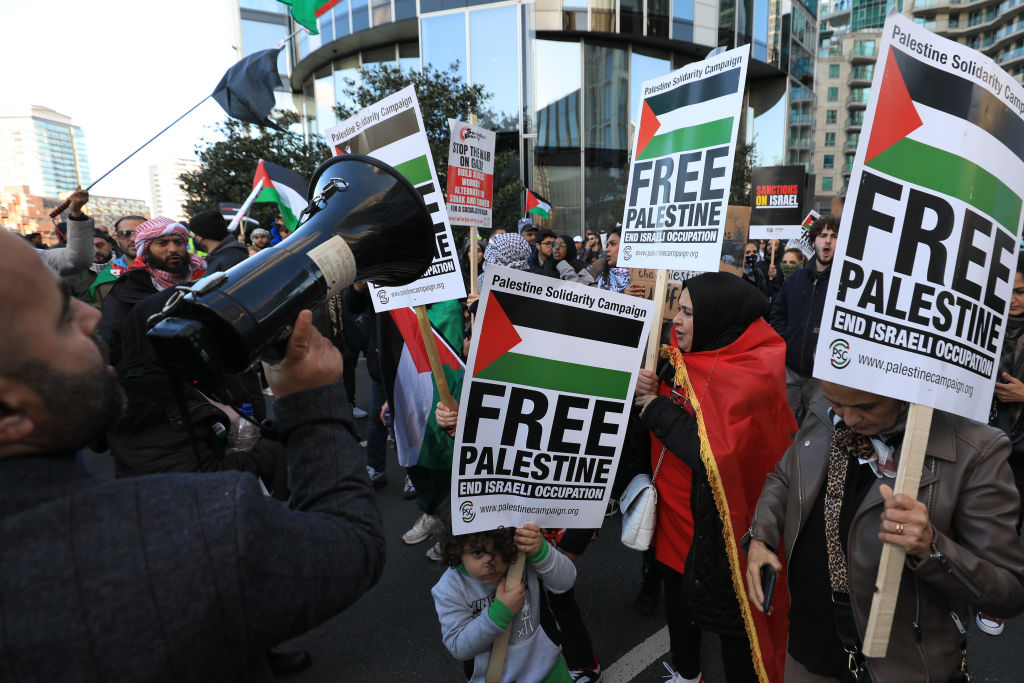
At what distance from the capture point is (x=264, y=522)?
0.81 m

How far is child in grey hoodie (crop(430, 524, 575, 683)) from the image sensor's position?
1910 mm

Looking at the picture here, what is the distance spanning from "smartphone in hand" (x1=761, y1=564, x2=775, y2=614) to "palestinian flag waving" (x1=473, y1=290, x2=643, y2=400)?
2.24 ft

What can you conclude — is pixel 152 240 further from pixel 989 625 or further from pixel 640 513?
pixel 989 625

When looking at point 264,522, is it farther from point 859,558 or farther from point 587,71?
point 587,71

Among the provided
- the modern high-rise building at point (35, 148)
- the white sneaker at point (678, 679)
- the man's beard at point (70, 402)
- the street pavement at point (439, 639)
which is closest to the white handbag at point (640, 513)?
the white sneaker at point (678, 679)

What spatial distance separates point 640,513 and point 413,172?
1.86m

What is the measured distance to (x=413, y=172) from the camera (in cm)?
273

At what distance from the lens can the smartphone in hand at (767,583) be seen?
1.62 meters

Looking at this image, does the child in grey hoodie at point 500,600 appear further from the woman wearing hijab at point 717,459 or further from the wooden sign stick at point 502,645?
the woman wearing hijab at point 717,459

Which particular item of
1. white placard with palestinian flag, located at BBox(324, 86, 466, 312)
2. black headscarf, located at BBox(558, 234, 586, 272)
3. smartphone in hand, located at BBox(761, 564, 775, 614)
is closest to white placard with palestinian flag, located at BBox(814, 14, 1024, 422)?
smartphone in hand, located at BBox(761, 564, 775, 614)

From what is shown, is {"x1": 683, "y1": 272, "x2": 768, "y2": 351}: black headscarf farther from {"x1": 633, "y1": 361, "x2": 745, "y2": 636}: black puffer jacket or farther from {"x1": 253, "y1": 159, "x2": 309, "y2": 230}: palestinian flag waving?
Result: {"x1": 253, "y1": 159, "x2": 309, "y2": 230}: palestinian flag waving

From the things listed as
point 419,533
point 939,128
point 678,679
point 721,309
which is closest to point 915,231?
point 939,128

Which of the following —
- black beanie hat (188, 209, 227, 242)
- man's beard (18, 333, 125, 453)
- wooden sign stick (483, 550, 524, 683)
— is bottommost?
wooden sign stick (483, 550, 524, 683)

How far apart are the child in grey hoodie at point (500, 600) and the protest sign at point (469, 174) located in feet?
7.74
